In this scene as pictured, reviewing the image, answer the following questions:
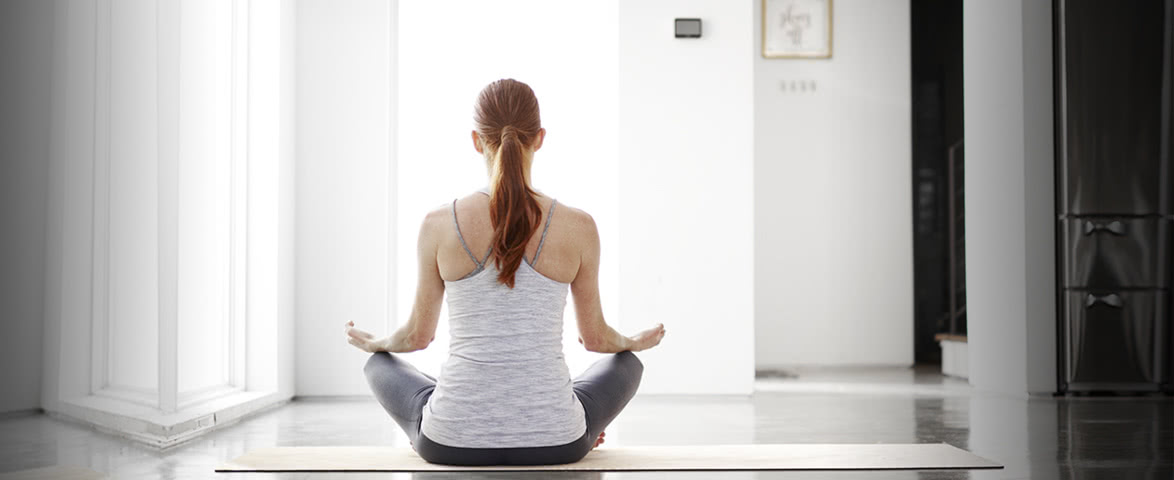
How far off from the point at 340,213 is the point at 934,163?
424 cm

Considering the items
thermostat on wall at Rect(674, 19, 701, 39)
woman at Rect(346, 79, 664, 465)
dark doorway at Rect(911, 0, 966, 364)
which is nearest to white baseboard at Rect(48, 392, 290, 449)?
woman at Rect(346, 79, 664, 465)

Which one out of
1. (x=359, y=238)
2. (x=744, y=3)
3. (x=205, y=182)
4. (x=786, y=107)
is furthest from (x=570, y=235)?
(x=786, y=107)

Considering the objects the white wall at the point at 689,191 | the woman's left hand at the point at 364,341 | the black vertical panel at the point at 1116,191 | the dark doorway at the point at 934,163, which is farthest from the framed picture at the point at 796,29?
the woman's left hand at the point at 364,341

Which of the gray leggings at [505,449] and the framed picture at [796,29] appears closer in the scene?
the gray leggings at [505,449]

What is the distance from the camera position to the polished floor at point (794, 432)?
2434mm

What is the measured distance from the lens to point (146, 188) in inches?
126

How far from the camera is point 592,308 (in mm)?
2389

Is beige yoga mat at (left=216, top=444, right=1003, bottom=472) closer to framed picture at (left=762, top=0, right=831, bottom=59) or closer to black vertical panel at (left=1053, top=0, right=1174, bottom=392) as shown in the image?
black vertical panel at (left=1053, top=0, right=1174, bottom=392)

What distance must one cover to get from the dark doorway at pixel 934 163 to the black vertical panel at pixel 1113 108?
2.43m

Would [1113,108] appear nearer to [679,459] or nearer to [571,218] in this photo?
[679,459]

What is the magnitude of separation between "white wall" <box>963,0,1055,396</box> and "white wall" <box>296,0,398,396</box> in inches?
103

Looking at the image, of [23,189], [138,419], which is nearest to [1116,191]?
[138,419]

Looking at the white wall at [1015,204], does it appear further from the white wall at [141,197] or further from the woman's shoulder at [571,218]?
the white wall at [141,197]

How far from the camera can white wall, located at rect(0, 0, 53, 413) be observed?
2443mm
